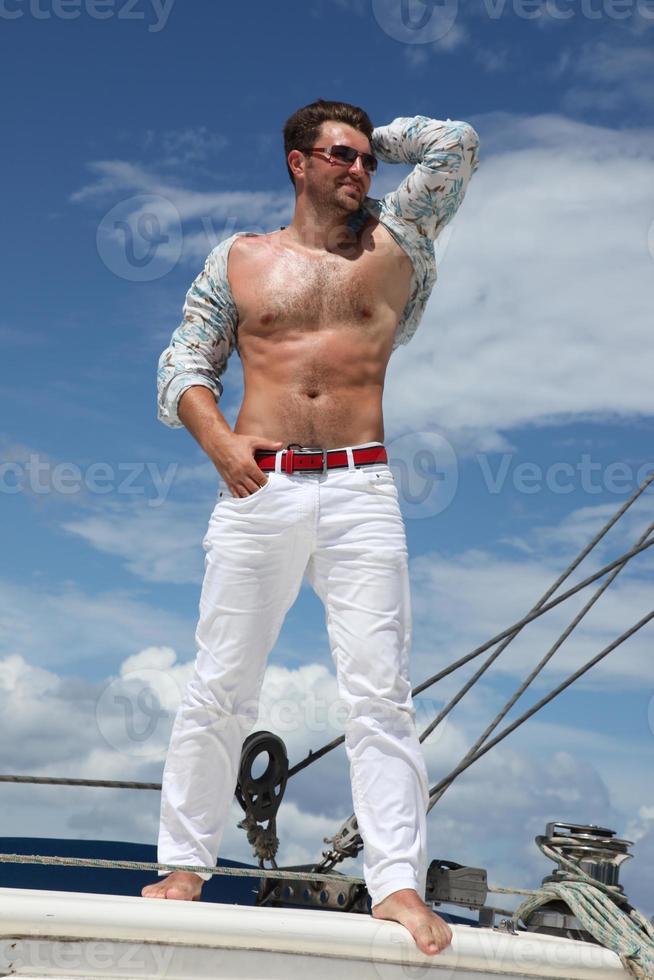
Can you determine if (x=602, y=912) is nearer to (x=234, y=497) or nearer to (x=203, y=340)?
(x=234, y=497)

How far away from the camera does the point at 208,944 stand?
2.90 meters

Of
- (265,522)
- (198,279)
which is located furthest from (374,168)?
(265,522)

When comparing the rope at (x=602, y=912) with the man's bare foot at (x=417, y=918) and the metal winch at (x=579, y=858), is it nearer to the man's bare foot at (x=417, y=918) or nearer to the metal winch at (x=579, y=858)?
the metal winch at (x=579, y=858)

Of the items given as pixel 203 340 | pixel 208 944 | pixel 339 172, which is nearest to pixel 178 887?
pixel 208 944

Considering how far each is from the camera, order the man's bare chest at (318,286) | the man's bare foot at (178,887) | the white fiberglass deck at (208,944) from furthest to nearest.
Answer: the man's bare chest at (318,286) < the man's bare foot at (178,887) < the white fiberglass deck at (208,944)

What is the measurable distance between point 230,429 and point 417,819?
1379mm

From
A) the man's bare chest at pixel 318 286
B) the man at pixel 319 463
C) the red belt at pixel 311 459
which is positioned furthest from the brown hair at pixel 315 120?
the red belt at pixel 311 459

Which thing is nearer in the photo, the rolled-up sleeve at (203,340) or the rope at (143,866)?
the rope at (143,866)

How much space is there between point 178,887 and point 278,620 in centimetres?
89

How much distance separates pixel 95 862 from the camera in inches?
122

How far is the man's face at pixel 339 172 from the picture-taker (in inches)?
153

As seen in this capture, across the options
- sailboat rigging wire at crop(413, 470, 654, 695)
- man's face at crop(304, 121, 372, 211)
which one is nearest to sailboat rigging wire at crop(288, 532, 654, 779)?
sailboat rigging wire at crop(413, 470, 654, 695)

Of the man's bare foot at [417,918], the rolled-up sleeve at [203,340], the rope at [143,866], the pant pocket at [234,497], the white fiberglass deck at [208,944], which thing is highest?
the rolled-up sleeve at [203,340]

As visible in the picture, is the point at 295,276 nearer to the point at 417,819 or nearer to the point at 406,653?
the point at 406,653
